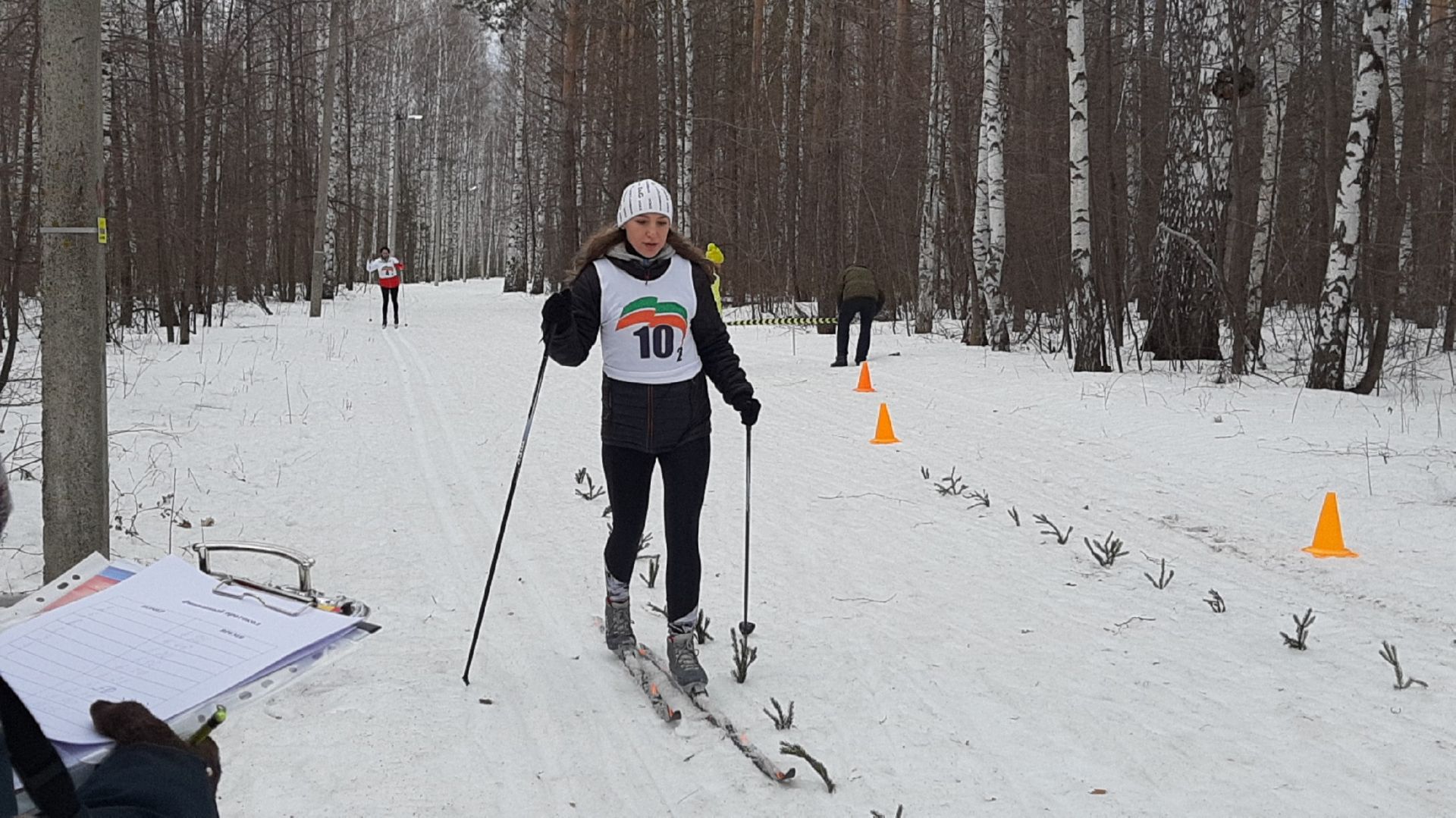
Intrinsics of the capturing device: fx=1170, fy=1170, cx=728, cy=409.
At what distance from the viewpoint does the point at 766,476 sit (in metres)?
9.05

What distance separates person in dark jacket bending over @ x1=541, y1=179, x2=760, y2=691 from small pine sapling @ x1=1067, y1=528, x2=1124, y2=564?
259 cm

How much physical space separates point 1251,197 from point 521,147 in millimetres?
22978

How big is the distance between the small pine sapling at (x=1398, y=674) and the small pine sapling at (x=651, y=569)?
11.1 ft

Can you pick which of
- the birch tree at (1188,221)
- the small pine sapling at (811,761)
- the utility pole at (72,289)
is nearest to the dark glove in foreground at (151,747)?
the small pine sapling at (811,761)

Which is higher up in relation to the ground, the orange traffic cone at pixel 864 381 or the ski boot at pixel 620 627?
the orange traffic cone at pixel 864 381

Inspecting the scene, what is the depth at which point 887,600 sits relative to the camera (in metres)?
6.01

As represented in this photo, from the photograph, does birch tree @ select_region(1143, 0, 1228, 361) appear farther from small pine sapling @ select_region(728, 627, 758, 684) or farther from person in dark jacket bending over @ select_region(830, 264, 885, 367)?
small pine sapling @ select_region(728, 627, 758, 684)

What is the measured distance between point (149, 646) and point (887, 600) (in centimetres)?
448

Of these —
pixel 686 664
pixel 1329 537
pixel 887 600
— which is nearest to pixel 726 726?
pixel 686 664

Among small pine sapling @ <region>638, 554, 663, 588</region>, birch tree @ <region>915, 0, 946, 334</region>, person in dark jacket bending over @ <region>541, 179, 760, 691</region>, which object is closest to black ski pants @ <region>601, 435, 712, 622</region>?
person in dark jacket bending over @ <region>541, 179, 760, 691</region>

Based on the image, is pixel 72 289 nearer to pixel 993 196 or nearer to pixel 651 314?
pixel 651 314

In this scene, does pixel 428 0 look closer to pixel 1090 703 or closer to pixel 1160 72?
pixel 1160 72

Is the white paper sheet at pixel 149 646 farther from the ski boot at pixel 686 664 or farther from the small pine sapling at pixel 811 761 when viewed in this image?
the ski boot at pixel 686 664

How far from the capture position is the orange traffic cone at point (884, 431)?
10273 millimetres
